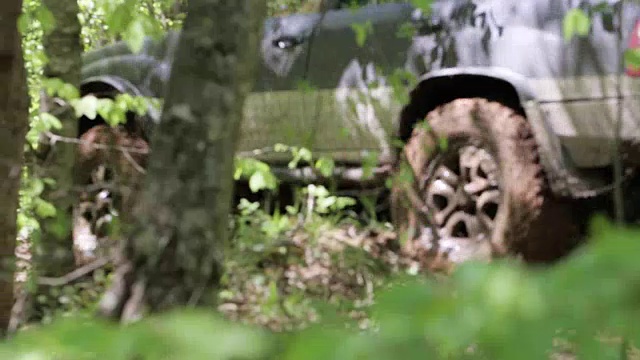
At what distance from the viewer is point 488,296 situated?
2.09 ft

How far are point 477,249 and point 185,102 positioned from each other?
2.13m

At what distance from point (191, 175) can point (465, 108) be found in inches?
86.0

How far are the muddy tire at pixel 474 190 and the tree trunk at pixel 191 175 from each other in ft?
5.59

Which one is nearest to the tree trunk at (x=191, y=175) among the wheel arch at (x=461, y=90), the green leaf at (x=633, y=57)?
the green leaf at (x=633, y=57)

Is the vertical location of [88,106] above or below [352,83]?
below

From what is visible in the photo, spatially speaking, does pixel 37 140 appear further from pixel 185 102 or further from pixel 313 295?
pixel 185 102

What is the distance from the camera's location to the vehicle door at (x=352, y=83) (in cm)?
452

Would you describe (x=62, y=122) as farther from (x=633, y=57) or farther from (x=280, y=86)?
(x=633, y=57)

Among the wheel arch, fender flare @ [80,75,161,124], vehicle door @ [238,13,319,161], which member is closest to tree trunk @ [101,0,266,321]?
the wheel arch

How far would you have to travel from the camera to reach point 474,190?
4238mm

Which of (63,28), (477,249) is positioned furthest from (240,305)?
(63,28)

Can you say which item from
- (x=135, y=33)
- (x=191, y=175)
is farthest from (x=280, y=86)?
(x=191, y=175)

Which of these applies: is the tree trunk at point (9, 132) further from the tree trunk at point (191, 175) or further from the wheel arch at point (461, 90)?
the wheel arch at point (461, 90)

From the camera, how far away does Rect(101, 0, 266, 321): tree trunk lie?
238 cm
